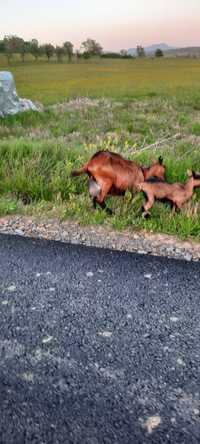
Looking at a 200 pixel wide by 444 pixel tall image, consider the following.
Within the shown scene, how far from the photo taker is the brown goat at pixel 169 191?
4.55 m

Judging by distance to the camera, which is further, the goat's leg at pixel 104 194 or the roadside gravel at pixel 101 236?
the goat's leg at pixel 104 194

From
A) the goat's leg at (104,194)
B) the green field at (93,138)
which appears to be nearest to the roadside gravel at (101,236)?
the green field at (93,138)

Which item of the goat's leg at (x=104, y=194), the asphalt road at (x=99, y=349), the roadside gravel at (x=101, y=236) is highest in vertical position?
the goat's leg at (x=104, y=194)

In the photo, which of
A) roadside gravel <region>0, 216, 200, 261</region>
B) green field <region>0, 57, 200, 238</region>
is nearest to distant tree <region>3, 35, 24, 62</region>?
green field <region>0, 57, 200, 238</region>

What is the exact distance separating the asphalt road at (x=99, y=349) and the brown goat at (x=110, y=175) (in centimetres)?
90

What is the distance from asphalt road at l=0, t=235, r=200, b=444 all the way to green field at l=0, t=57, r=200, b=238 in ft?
3.11

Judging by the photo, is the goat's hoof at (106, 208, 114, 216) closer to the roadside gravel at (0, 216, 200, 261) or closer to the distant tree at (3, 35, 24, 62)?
the roadside gravel at (0, 216, 200, 261)

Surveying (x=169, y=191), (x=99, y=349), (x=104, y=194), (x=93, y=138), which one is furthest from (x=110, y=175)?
(x=93, y=138)

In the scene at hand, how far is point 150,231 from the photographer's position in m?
4.48

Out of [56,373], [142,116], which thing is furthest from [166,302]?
[142,116]

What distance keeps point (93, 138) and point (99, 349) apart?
8.06 meters

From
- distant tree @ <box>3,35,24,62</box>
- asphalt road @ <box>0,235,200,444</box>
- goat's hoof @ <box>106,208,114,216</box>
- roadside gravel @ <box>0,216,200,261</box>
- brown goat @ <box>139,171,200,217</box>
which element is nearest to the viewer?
asphalt road @ <box>0,235,200,444</box>

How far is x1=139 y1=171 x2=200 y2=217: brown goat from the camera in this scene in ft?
14.9

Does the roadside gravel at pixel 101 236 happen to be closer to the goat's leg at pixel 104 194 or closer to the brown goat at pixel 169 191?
the goat's leg at pixel 104 194
